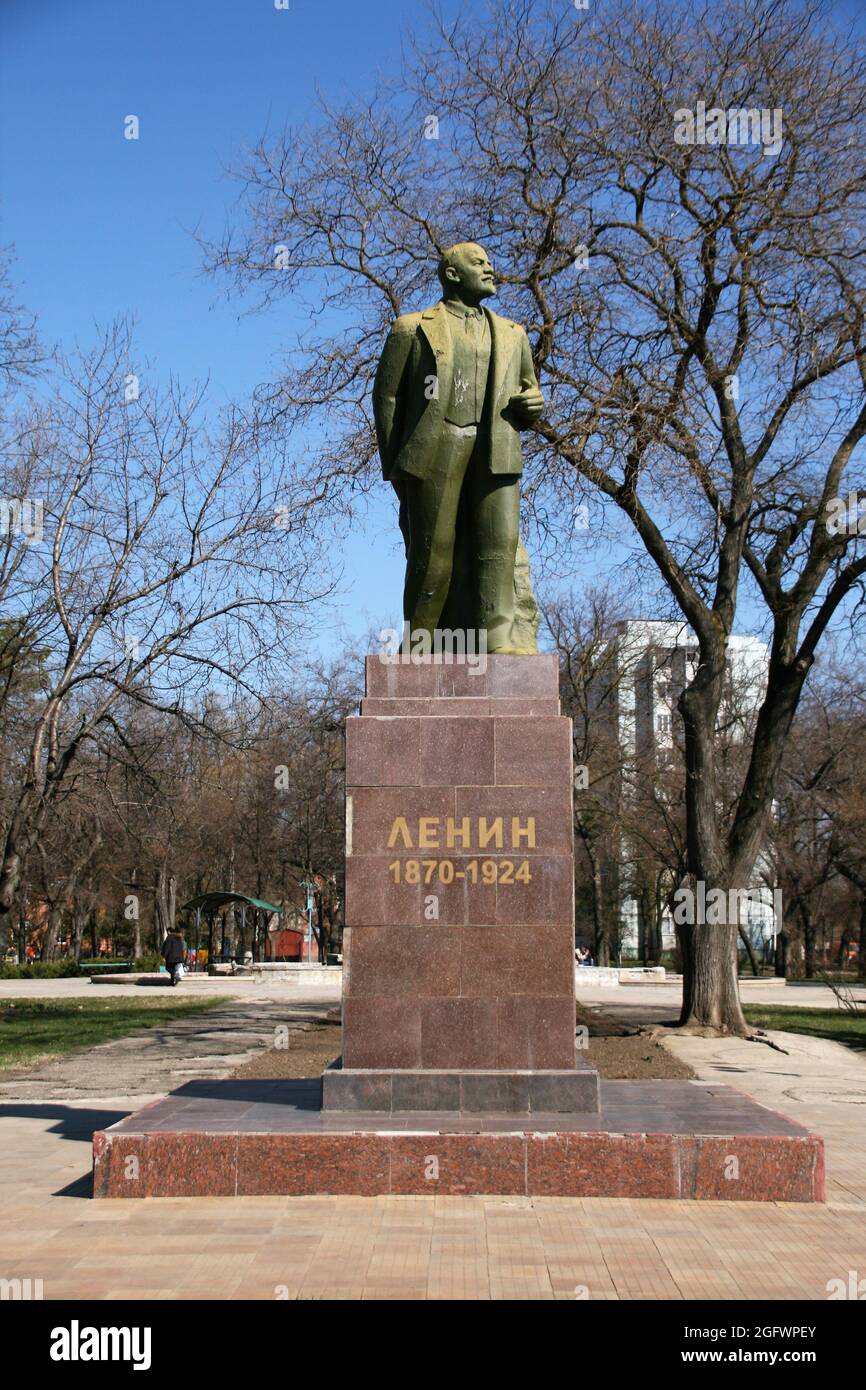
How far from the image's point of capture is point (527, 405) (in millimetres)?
8930

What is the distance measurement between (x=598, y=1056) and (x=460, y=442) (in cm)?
921

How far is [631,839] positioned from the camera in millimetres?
42500

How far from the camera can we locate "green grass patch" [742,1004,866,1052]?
19.3 metres

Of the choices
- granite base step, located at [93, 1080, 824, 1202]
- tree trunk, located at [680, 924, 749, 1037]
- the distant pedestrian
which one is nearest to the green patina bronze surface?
granite base step, located at [93, 1080, 824, 1202]

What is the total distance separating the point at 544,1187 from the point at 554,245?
13712mm

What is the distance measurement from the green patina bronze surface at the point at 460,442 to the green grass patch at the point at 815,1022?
11565 mm

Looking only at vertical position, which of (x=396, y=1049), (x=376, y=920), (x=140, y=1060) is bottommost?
(x=140, y=1060)

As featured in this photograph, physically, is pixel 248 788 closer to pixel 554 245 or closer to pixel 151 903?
pixel 151 903

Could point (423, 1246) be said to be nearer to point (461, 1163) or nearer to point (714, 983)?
point (461, 1163)

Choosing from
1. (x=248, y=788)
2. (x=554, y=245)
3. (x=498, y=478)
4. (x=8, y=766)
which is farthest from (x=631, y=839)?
(x=498, y=478)

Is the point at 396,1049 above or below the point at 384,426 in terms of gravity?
below

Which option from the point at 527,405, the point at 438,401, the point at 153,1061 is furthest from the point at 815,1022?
the point at 438,401

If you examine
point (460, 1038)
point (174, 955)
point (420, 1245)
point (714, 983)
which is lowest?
point (174, 955)

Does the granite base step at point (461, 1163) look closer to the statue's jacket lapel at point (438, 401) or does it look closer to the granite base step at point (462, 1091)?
the granite base step at point (462, 1091)
